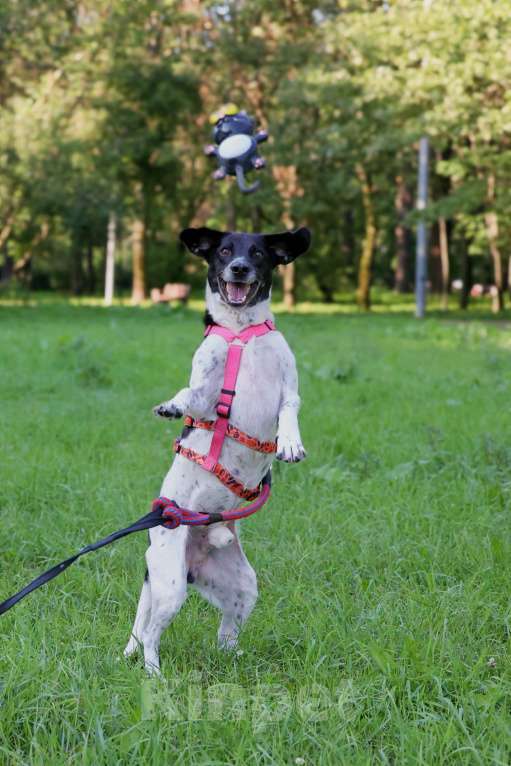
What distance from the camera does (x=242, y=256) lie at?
3238 mm

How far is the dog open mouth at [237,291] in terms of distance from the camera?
3250 millimetres

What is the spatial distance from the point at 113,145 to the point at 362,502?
24.1m

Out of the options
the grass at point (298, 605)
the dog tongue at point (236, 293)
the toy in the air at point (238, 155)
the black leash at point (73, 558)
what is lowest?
the grass at point (298, 605)

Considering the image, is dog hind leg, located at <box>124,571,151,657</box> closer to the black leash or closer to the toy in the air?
the black leash

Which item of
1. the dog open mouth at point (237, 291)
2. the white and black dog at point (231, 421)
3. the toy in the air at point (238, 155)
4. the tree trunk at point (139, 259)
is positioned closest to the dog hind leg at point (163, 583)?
the white and black dog at point (231, 421)

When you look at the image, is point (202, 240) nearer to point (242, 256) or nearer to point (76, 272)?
point (242, 256)

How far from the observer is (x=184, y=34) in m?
27.9

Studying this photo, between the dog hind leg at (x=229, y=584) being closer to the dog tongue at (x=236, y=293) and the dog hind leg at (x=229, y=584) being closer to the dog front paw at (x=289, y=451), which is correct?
the dog front paw at (x=289, y=451)

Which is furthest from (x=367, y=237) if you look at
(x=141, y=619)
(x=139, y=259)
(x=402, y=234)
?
(x=141, y=619)

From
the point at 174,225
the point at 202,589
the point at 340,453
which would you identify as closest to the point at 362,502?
the point at 340,453

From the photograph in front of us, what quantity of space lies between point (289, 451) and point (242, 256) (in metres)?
0.79

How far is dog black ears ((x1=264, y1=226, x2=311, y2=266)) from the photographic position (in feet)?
11.0

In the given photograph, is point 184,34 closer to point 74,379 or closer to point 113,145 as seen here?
point 113,145

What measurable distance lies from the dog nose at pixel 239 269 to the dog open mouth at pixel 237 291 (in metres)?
0.05
